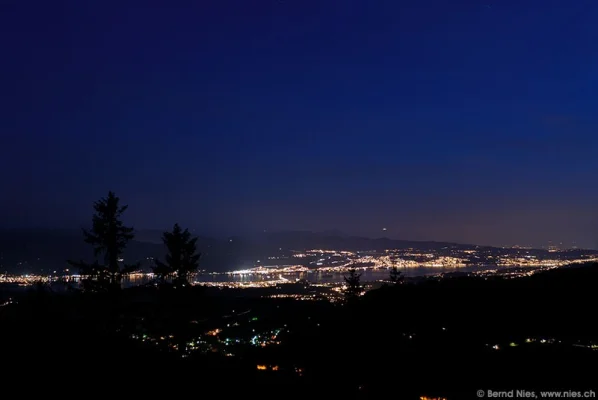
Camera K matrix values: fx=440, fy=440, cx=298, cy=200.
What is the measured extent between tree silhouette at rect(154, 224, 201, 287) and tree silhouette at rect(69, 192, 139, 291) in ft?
5.95

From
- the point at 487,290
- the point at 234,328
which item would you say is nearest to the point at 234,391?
the point at 487,290

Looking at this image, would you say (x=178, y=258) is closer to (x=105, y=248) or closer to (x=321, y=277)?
(x=105, y=248)

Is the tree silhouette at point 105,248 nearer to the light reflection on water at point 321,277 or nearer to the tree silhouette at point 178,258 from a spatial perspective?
the tree silhouette at point 178,258

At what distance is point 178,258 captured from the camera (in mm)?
16250

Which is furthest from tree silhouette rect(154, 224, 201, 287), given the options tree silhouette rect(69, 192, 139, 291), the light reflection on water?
the light reflection on water

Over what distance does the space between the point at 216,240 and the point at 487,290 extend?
4868 inches

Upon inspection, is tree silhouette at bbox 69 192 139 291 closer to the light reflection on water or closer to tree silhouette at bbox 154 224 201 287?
tree silhouette at bbox 154 224 201 287

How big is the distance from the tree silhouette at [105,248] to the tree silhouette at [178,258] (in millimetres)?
1812

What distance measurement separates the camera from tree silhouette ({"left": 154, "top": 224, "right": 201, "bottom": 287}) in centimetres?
1617

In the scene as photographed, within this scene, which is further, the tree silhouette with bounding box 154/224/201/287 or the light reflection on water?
the light reflection on water

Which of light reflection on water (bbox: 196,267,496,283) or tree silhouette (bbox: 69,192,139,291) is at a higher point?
tree silhouette (bbox: 69,192,139,291)

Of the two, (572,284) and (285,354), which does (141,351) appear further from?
(572,284)

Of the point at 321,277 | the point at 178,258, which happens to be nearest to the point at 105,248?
the point at 178,258

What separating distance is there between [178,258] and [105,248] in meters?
2.71
